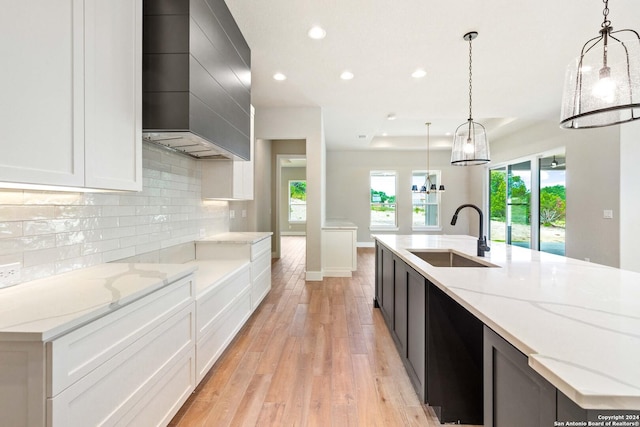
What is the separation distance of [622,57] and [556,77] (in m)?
3.11

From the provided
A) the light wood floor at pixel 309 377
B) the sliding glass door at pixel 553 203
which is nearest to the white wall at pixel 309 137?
the light wood floor at pixel 309 377

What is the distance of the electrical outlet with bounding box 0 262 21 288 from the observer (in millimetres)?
1161

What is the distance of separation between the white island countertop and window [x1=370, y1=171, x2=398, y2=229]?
6.70 metres

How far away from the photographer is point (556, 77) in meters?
3.44

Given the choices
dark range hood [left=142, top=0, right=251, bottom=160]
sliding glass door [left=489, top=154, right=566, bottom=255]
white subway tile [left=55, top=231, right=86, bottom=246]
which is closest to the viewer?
white subway tile [left=55, top=231, right=86, bottom=246]

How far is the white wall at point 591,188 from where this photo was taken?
4.01 meters

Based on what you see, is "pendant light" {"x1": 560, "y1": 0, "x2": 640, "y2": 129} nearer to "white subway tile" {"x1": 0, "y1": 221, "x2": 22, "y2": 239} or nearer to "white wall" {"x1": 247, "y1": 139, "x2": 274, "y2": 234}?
"white subway tile" {"x1": 0, "y1": 221, "x2": 22, "y2": 239}

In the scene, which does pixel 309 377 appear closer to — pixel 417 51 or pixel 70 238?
pixel 70 238

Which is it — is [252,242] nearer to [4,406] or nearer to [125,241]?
[125,241]

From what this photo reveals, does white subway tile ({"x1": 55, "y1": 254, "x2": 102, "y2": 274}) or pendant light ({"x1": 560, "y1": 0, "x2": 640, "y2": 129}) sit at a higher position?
pendant light ({"x1": 560, "y1": 0, "x2": 640, "y2": 129})

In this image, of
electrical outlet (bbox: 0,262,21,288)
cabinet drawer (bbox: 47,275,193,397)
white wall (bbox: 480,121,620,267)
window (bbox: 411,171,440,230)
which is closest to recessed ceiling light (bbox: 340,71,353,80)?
cabinet drawer (bbox: 47,275,193,397)

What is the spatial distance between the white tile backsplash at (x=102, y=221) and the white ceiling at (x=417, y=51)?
1.51 meters

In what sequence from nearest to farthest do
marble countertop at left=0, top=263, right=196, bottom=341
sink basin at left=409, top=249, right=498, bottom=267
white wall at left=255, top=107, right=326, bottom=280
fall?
marble countertop at left=0, top=263, right=196, bottom=341, sink basin at left=409, top=249, right=498, bottom=267, white wall at left=255, top=107, right=326, bottom=280

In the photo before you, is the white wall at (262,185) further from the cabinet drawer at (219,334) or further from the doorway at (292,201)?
the doorway at (292,201)
